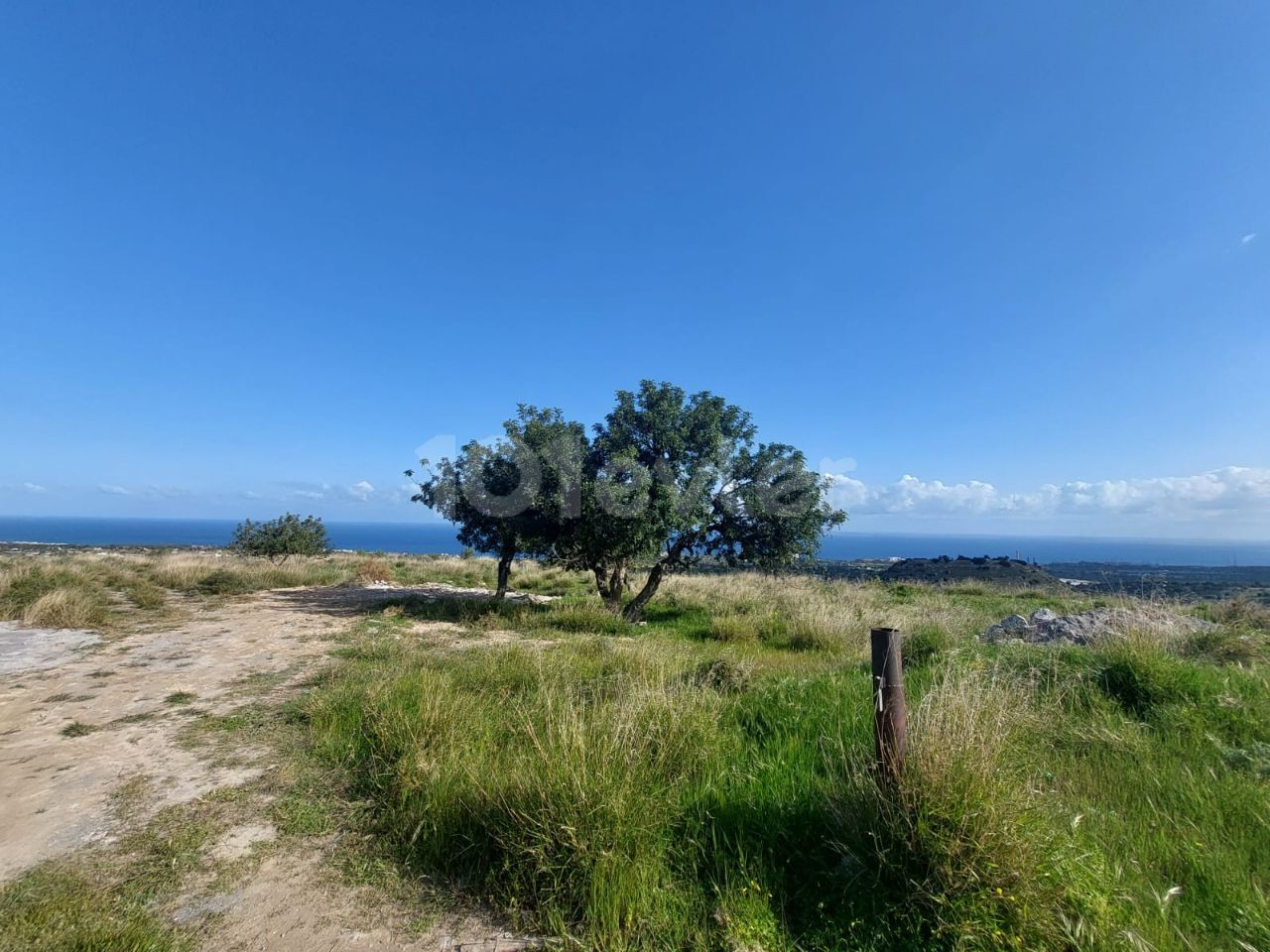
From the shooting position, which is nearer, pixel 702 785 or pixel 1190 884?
pixel 1190 884

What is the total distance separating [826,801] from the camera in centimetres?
313

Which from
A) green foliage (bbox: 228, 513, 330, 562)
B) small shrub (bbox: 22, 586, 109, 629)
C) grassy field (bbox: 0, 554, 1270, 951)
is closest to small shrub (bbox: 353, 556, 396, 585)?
green foliage (bbox: 228, 513, 330, 562)

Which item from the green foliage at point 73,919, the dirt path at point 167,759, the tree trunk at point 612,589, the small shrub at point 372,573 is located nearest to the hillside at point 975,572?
the tree trunk at point 612,589

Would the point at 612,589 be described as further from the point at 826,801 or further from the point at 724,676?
the point at 826,801

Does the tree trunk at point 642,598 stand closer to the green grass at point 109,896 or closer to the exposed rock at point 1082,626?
the exposed rock at point 1082,626

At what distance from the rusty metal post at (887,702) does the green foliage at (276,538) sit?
26784 mm

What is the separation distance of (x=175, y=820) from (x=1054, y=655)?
8.49 m

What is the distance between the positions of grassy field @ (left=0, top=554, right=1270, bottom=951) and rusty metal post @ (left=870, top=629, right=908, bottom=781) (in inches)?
4.8

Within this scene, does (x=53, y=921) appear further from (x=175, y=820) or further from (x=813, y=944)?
(x=813, y=944)

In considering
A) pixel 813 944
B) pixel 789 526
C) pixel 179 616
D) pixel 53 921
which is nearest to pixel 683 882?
pixel 813 944

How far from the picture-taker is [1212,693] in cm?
503

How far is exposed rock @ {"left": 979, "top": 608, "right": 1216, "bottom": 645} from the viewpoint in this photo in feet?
25.5

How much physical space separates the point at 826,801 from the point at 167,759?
558cm

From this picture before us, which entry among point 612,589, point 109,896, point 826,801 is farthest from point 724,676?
point 612,589
